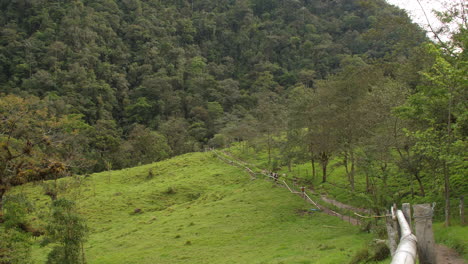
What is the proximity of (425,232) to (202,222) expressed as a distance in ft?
84.1

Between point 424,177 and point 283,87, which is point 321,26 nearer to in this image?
point 283,87

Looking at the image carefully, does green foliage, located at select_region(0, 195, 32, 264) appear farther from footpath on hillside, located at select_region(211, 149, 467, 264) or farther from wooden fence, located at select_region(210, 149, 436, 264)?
footpath on hillside, located at select_region(211, 149, 467, 264)

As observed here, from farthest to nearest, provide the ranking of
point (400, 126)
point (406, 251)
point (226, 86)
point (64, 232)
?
1. point (226, 86)
2. point (400, 126)
3. point (64, 232)
4. point (406, 251)

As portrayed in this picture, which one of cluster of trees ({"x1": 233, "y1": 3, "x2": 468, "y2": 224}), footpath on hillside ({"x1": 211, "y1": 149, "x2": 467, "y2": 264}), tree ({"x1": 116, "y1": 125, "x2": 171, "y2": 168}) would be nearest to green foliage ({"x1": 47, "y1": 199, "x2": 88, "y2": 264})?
footpath on hillside ({"x1": 211, "y1": 149, "x2": 467, "y2": 264})

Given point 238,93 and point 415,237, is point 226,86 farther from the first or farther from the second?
point 415,237

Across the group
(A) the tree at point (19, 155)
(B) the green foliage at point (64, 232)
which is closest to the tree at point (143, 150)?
(A) the tree at point (19, 155)

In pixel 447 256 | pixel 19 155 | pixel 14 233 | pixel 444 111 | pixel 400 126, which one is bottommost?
pixel 14 233

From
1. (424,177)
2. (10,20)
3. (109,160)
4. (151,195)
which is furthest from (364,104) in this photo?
(10,20)

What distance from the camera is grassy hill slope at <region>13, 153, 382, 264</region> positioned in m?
21.1

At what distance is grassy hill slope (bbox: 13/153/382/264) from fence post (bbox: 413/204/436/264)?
9767 mm

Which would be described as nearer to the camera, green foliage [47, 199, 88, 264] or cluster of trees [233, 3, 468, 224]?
cluster of trees [233, 3, 468, 224]

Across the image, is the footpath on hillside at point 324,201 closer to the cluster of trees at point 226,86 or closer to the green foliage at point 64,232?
the cluster of trees at point 226,86

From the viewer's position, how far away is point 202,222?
30062mm

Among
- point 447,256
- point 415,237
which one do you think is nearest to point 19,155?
point 415,237
